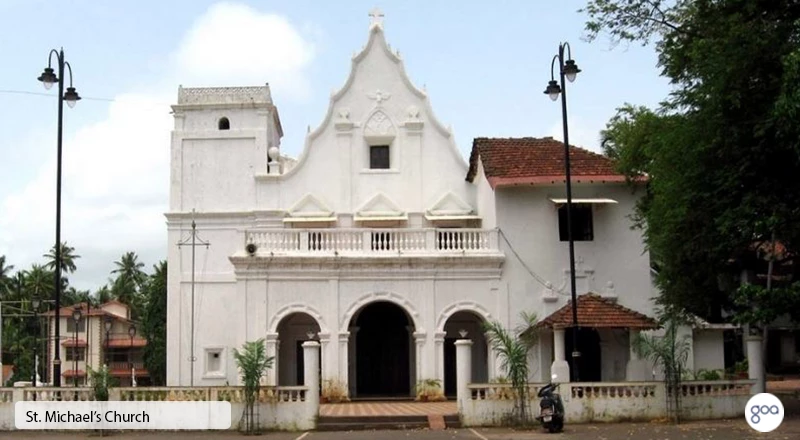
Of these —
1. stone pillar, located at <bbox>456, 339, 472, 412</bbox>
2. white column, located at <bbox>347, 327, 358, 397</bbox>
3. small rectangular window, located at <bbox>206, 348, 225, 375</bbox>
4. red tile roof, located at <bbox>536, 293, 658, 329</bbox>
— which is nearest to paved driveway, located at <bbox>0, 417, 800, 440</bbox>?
stone pillar, located at <bbox>456, 339, 472, 412</bbox>

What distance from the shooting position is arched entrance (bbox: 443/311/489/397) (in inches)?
1211


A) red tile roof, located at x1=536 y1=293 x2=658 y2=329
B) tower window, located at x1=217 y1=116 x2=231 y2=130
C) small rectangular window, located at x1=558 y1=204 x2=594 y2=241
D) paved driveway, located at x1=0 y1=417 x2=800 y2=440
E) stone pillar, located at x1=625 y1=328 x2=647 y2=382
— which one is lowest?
paved driveway, located at x1=0 y1=417 x2=800 y2=440

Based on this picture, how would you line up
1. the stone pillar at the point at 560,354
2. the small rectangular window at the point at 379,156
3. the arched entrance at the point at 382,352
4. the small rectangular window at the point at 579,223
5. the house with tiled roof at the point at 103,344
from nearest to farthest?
the stone pillar at the point at 560,354
the small rectangular window at the point at 579,223
the arched entrance at the point at 382,352
the small rectangular window at the point at 379,156
the house with tiled roof at the point at 103,344

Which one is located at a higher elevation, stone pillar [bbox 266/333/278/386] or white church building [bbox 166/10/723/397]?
white church building [bbox 166/10/723/397]

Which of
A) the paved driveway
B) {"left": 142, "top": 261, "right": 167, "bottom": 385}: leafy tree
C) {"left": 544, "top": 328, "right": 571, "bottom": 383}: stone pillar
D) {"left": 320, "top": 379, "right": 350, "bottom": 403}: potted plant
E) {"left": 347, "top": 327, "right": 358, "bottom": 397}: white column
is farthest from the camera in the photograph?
{"left": 142, "top": 261, "right": 167, "bottom": 385}: leafy tree

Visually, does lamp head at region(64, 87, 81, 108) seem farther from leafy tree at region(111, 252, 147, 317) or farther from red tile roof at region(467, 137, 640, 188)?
leafy tree at region(111, 252, 147, 317)

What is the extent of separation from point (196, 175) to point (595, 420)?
17365mm

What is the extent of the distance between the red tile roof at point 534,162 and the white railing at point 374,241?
1826 mm

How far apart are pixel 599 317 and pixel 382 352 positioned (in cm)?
753

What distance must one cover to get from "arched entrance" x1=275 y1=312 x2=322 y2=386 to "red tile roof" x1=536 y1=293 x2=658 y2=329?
24.6 ft

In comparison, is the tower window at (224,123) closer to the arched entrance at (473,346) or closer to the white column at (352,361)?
the white column at (352,361)

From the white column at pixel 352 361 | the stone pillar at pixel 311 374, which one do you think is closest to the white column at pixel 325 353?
the white column at pixel 352 361
